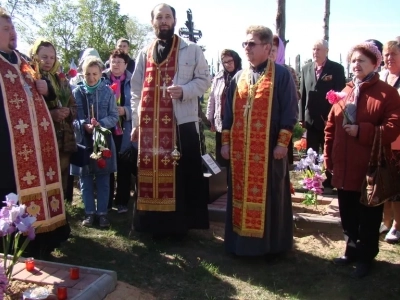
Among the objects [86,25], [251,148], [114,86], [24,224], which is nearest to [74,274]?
[24,224]

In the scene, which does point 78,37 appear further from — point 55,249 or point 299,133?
point 55,249

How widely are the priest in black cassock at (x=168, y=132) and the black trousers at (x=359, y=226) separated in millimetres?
1415

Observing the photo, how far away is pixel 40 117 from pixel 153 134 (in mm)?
1110

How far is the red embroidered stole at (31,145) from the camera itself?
12.8 feet

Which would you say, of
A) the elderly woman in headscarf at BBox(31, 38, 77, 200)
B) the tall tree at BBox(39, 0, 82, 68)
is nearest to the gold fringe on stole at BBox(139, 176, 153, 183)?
the elderly woman in headscarf at BBox(31, 38, 77, 200)

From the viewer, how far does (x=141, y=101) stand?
4781mm

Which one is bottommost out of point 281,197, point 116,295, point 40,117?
point 116,295

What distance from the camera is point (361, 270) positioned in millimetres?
4090

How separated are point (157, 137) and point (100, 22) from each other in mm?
54422

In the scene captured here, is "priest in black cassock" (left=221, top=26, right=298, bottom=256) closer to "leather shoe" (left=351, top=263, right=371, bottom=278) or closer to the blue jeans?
"leather shoe" (left=351, top=263, right=371, bottom=278)

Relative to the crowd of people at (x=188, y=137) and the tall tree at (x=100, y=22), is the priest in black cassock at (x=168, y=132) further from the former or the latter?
the tall tree at (x=100, y=22)

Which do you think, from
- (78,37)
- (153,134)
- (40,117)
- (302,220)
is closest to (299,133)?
(302,220)

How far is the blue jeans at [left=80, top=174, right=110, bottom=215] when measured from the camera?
5.48 meters

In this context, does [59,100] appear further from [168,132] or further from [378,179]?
[378,179]
